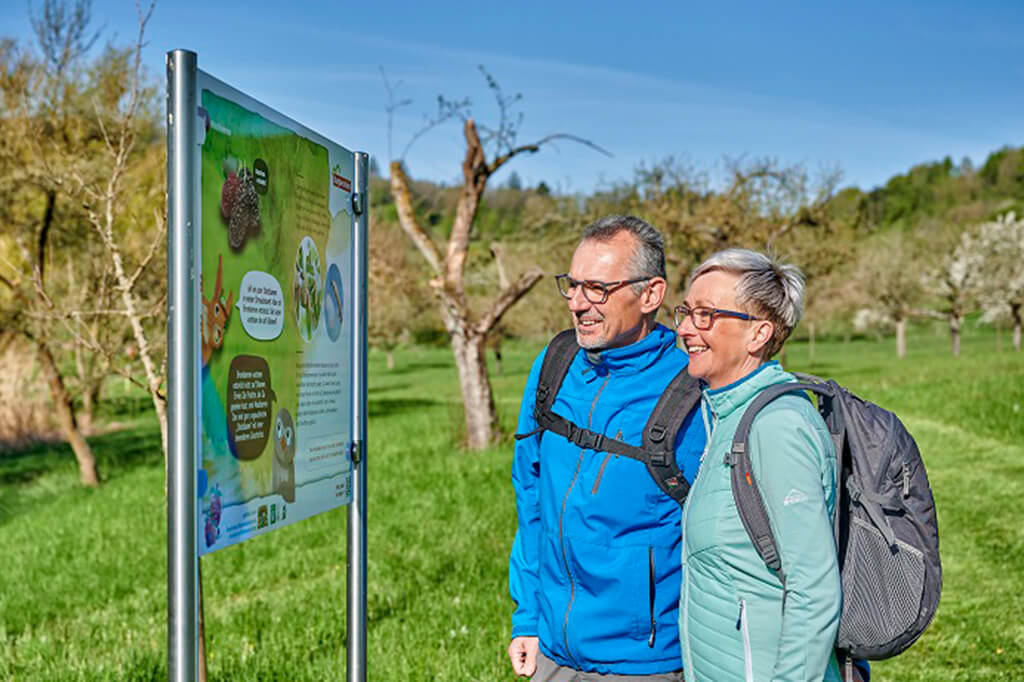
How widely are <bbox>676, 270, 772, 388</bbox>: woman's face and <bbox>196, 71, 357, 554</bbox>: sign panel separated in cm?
128

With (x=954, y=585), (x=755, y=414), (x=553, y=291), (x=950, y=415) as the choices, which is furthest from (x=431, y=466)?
(x=553, y=291)

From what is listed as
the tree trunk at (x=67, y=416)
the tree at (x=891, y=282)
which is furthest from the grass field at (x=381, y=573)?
the tree at (x=891, y=282)

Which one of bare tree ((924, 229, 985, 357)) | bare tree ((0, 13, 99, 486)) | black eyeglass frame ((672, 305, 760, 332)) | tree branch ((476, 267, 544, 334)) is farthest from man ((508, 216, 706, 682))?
bare tree ((924, 229, 985, 357))

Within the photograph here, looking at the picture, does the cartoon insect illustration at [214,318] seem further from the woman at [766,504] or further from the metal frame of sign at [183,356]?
the woman at [766,504]

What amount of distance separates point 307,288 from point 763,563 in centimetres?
177

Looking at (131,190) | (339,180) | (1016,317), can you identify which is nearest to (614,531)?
(339,180)

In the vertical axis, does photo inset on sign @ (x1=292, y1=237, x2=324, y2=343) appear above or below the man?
above

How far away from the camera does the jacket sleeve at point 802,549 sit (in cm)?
224

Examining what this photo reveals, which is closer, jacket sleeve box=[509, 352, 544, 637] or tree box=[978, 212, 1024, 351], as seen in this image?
jacket sleeve box=[509, 352, 544, 637]

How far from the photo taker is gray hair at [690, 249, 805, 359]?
2589 millimetres

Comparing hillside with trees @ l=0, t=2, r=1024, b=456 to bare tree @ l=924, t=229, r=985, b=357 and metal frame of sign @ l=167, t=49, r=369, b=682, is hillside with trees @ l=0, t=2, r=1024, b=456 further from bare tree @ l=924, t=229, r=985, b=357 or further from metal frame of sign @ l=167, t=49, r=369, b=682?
bare tree @ l=924, t=229, r=985, b=357

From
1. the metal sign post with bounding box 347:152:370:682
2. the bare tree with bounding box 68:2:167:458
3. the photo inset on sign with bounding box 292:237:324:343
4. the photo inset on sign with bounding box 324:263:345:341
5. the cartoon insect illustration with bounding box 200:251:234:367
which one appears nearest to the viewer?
the cartoon insect illustration with bounding box 200:251:234:367

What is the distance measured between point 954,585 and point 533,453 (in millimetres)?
6452

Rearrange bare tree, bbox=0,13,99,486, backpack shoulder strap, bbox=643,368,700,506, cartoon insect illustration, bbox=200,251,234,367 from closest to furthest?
cartoon insect illustration, bbox=200,251,234,367, backpack shoulder strap, bbox=643,368,700,506, bare tree, bbox=0,13,99,486
